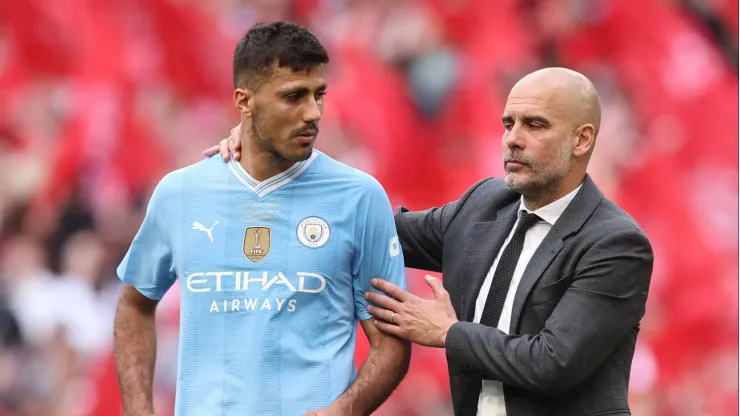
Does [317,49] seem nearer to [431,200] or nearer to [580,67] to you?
[431,200]

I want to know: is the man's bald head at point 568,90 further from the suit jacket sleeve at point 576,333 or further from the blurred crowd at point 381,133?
the blurred crowd at point 381,133

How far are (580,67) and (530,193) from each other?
153 inches

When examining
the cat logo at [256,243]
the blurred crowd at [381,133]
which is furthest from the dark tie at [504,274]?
the blurred crowd at [381,133]

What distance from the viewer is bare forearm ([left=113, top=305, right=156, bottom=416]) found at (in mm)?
2801

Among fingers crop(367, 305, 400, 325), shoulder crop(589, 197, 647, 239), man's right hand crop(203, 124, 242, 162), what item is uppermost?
man's right hand crop(203, 124, 242, 162)

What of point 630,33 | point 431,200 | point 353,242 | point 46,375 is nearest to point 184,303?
point 353,242

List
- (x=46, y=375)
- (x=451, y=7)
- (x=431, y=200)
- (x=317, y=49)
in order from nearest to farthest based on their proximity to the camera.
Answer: (x=317, y=49)
(x=46, y=375)
(x=431, y=200)
(x=451, y=7)

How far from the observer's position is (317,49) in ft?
8.66

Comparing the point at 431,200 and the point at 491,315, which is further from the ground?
the point at 431,200

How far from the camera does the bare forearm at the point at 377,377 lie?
2.63m

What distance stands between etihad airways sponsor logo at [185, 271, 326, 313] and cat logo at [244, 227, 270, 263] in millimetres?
49

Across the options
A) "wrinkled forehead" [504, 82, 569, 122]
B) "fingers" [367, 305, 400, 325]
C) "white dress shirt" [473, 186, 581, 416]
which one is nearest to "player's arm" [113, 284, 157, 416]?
"fingers" [367, 305, 400, 325]

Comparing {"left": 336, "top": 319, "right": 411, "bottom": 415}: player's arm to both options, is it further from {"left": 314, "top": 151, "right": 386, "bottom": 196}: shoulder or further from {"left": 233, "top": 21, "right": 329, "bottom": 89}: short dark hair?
{"left": 233, "top": 21, "right": 329, "bottom": 89}: short dark hair

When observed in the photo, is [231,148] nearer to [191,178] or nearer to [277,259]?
[191,178]
